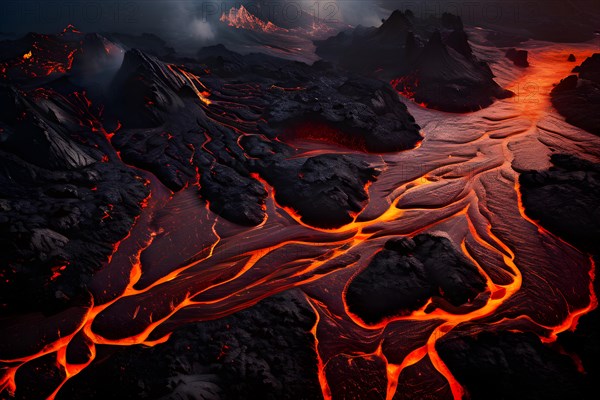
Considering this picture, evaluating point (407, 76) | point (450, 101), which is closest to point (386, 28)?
point (407, 76)

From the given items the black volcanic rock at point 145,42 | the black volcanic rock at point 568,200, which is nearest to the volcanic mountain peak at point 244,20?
the black volcanic rock at point 145,42

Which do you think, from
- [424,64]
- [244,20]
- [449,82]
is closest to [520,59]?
[424,64]

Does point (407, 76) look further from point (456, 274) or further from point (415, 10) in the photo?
point (415, 10)

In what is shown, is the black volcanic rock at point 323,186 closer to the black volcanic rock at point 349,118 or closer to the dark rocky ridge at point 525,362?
the black volcanic rock at point 349,118

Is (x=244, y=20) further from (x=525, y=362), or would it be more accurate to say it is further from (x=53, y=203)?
(x=525, y=362)

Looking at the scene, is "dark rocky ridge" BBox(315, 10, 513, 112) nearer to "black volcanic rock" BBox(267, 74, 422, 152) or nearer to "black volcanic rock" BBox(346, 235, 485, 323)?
"black volcanic rock" BBox(267, 74, 422, 152)

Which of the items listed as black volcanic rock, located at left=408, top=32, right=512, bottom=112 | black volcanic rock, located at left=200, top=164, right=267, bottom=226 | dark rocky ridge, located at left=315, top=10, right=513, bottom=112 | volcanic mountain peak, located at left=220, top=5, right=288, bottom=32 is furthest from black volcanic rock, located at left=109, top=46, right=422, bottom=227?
volcanic mountain peak, located at left=220, top=5, right=288, bottom=32
